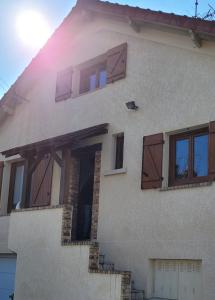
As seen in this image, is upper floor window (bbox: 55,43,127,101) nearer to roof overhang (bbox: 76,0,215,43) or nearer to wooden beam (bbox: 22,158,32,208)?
roof overhang (bbox: 76,0,215,43)

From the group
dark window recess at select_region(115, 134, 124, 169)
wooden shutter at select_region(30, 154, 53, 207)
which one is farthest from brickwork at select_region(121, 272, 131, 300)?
wooden shutter at select_region(30, 154, 53, 207)

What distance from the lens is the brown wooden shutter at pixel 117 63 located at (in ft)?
44.3

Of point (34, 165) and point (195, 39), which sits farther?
point (34, 165)

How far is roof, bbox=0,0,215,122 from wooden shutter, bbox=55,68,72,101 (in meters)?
1.01

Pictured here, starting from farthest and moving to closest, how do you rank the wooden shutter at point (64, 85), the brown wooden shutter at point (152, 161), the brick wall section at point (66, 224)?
the wooden shutter at point (64, 85), the brick wall section at point (66, 224), the brown wooden shutter at point (152, 161)

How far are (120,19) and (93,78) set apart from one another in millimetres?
2143

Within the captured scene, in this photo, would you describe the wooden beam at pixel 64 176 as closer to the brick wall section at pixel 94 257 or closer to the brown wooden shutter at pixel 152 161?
the brick wall section at pixel 94 257

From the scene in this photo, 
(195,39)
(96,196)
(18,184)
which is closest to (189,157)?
(195,39)

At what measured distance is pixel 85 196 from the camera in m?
14.3

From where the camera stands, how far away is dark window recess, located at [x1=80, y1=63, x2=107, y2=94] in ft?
47.6

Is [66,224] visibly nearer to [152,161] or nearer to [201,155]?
[152,161]

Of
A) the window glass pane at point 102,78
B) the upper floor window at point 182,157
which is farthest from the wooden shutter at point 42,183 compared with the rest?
the upper floor window at point 182,157

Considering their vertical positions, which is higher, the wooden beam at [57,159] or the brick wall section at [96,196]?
the wooden beam at [57,159]

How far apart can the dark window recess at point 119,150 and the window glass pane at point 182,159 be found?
1.81 meters
